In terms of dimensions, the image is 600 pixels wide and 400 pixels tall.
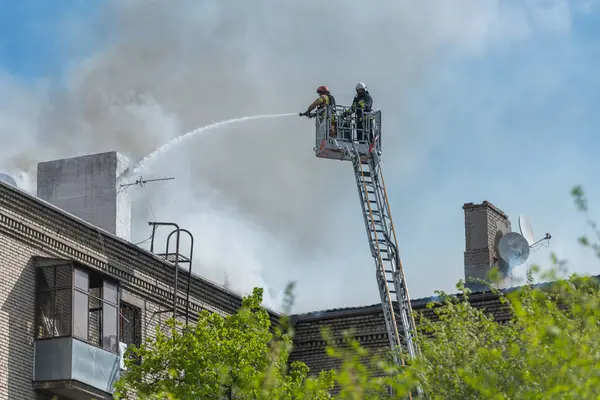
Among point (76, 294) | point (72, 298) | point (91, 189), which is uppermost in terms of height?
point (91, 189)

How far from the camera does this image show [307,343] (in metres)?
35.3

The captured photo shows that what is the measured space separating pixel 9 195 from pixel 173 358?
13.1 feet

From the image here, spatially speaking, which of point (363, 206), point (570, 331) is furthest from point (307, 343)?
point (570, 331)

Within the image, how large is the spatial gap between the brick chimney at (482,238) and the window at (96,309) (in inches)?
462

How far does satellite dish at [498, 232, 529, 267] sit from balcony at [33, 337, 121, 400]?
13.2m

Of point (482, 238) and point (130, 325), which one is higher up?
point (482, 238)

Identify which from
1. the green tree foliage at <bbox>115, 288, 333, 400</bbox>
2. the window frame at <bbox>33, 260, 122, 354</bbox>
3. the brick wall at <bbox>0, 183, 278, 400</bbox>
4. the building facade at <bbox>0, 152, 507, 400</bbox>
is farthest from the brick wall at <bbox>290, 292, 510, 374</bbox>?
the window frame at <bbox>33, 260, 122, 354</bbox>

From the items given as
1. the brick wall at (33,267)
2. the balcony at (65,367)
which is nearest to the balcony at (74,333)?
the balcony at (65,367)

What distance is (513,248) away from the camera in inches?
1487

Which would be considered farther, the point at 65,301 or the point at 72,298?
the point at 65,301

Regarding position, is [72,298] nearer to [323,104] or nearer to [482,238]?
[323,104]

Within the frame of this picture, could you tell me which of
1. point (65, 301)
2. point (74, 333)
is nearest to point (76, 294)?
point (65, 301)

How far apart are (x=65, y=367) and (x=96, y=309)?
169 centimetres

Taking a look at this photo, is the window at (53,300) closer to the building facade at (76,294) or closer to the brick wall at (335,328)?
the building facade at (76,294)
